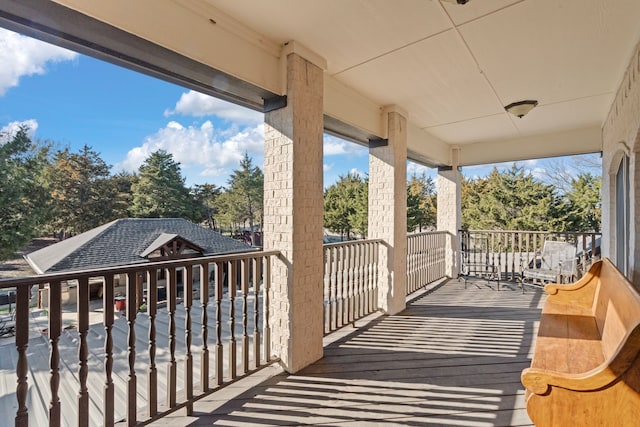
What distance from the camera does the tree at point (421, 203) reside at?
18938mm

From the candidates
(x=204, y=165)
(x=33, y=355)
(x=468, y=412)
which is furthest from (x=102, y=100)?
(x=468, y=412)

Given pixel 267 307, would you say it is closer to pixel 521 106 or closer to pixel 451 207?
pixel 521 106

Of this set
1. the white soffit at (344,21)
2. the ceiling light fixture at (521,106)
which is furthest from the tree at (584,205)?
the white soffit at (344,21)

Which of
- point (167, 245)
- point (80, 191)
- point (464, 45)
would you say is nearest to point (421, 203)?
point (167, 245)

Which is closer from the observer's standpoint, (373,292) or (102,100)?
(373,292)

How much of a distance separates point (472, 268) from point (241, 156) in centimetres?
1604

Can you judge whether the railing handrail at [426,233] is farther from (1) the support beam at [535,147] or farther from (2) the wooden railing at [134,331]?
(2) the wooden railing at [134,331]

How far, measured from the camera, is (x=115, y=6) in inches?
68.3

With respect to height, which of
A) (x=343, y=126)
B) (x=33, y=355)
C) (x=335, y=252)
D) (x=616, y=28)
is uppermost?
(x=616, y=28)

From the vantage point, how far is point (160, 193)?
1053 cm

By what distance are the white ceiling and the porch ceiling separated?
0.01 metres

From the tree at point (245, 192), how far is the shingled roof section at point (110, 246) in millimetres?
2423

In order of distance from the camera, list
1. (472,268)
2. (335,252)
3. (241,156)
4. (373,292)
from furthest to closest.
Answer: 1. (241,156)
2. (472,268)
3. (373,292)
4. (335,252)

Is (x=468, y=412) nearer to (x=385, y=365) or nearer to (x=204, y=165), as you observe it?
(x=385, y=365)
